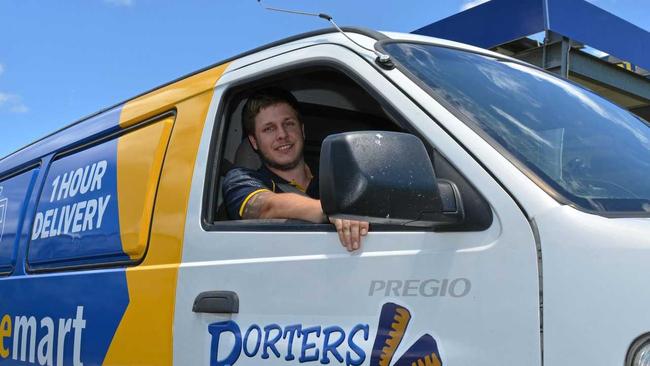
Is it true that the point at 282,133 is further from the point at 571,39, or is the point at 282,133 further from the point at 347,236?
the point at 571,39

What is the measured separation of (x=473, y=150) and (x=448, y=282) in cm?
38

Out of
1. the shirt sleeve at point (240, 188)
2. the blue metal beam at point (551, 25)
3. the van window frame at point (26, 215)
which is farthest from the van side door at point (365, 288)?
the blue metal beam at point (551, 25)

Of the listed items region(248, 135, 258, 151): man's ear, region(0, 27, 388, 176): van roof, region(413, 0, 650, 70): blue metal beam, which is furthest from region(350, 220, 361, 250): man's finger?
region(413, 0, 650, 70): blue metal beam

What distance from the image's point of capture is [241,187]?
2.53 m

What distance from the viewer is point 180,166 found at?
8.54 ft

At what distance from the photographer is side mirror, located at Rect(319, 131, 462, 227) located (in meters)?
1.66

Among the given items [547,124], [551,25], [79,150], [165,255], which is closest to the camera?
[547,124]

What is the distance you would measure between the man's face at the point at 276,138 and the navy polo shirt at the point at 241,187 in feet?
0.42

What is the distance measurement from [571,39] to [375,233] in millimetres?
4338

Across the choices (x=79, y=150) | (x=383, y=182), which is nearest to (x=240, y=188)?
(x=383, y=182)

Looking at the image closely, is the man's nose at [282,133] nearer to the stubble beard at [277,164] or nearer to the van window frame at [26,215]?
the stubble beard at [277,164]

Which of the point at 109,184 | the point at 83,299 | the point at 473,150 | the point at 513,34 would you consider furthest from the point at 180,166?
the point at 513,34

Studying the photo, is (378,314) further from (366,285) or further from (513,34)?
(513,34)

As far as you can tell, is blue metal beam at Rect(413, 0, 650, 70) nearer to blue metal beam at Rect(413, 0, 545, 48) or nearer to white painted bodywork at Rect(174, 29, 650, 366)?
blue metal beam at Rect(413, 0, 545, 48)
